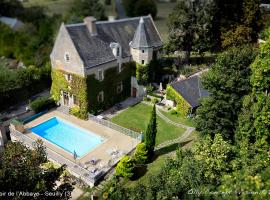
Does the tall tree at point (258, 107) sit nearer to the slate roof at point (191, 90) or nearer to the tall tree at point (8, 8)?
the slate roof at point (191, 90)

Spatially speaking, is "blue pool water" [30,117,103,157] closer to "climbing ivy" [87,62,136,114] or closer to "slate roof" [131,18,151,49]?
"climbing ivy" [87,62,136,114]

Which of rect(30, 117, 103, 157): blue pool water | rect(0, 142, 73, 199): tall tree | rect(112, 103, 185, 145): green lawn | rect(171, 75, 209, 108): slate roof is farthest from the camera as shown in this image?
rect(171, 75, 209, 108): slate roof

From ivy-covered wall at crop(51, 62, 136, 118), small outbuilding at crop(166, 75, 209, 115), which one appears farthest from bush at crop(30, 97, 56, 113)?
small outbuilding at crop(166, 75, 209, 115)

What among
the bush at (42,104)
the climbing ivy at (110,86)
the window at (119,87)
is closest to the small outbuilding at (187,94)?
the climbing ivy at (110,86)

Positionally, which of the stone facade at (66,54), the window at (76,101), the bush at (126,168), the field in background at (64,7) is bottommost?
the bush at (126,168)

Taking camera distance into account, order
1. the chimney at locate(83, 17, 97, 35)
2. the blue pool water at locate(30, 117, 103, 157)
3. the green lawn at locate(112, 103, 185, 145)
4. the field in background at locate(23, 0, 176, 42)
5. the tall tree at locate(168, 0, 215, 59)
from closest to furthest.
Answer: the blue pool water at locate(30, 117, 103, 157) → the green lawn at locate(112, 103, 185, 145) → the chimney at locate(83, 17, 97, 35) → the tall tree at locate(168, 0, 215, 59) → the field in background at locate(23, 0, 176, 42)

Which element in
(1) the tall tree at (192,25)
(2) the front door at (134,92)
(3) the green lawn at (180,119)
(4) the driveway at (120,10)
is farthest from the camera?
(4) the driveway at (120,10)

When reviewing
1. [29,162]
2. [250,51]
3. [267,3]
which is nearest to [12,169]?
[29,162]
